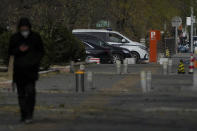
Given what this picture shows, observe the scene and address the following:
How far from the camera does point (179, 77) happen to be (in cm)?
2489

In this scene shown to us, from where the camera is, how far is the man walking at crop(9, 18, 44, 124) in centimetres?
1167

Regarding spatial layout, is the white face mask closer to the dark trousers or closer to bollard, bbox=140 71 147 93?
the dark trousers

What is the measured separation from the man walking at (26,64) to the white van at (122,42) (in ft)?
96.8

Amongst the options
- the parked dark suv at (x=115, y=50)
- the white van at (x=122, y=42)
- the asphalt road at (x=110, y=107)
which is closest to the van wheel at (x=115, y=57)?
the parked dark suv at (x=115, y=50)

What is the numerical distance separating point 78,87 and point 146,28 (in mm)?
40502

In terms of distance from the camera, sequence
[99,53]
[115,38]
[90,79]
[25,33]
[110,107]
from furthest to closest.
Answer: [115,38] → [99,53] → [90,79] → [110,107] → [25,33]

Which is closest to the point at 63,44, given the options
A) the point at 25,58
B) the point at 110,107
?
the point at 110,107

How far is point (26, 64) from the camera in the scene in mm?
11664

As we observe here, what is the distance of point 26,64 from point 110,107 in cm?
338

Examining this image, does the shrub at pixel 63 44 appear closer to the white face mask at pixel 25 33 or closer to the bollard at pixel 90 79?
the bollard at pixel 90 79

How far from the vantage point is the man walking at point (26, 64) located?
1167cm

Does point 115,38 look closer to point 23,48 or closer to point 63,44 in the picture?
point 63,44

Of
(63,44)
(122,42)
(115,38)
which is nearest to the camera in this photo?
(63,44)

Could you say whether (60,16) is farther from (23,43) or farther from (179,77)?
(23,43)
